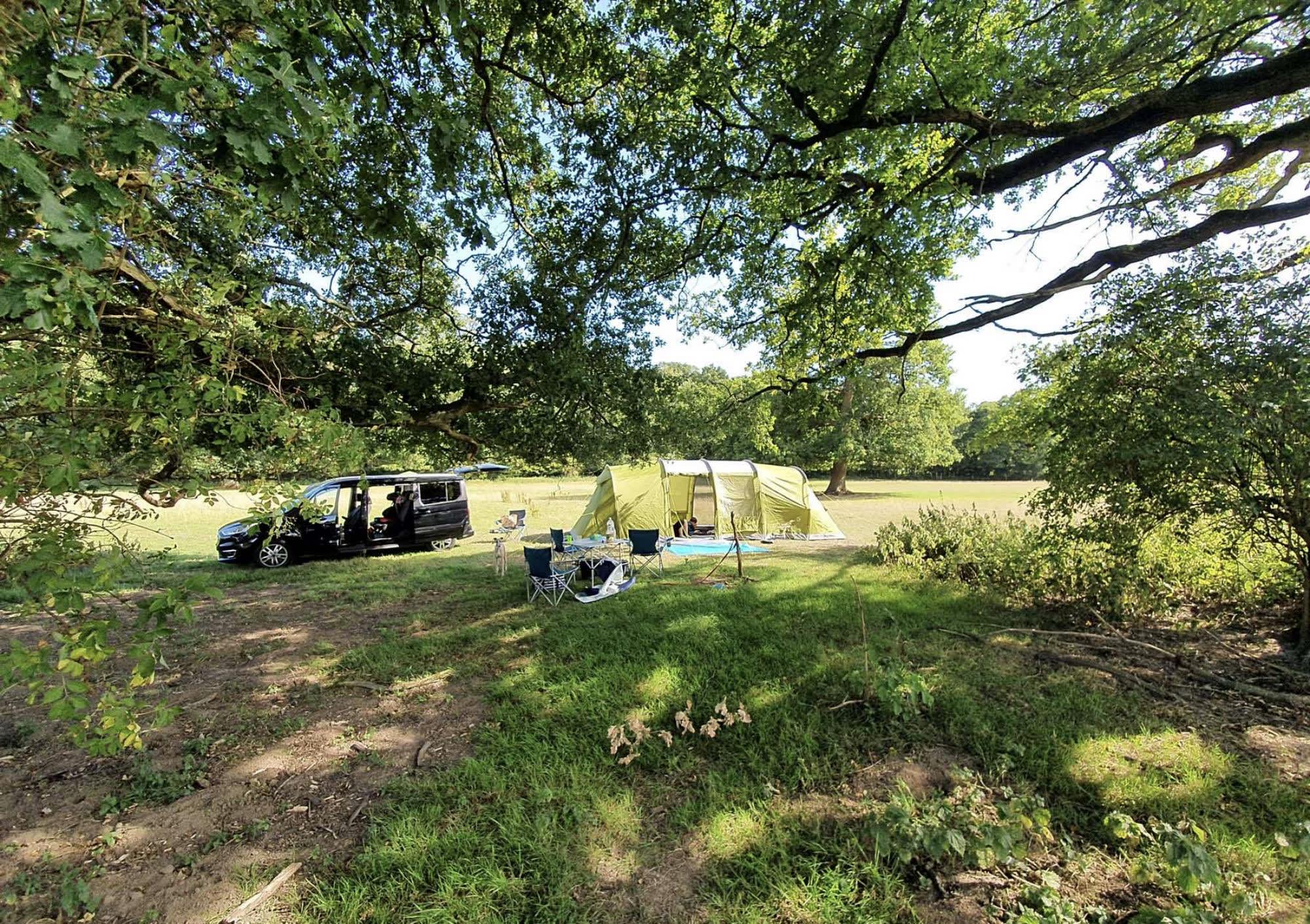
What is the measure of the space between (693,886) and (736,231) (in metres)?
6.16

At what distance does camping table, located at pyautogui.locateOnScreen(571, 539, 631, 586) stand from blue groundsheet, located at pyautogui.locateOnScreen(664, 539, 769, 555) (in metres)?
1.41

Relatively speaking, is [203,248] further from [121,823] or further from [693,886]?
[693,886]

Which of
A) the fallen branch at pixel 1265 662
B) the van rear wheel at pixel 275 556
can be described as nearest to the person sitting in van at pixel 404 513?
the van rear wheel at pixel 275 556

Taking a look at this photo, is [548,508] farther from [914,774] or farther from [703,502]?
[914,774]

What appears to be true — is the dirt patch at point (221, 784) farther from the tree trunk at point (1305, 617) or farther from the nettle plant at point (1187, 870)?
the tree trunk at point (1305, 617)

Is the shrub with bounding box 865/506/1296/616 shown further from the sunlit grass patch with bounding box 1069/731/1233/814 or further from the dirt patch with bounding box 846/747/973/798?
the dirt patch with bounding box 846/747/973/798

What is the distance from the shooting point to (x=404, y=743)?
3.41 metres

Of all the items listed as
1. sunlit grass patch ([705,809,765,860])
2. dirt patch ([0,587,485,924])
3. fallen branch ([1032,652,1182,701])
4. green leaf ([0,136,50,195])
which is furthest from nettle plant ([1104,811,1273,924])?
green leaf ([0,136,50,195])

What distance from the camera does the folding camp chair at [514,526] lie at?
1226cm

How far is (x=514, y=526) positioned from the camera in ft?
40.1

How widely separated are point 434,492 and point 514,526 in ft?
6.92

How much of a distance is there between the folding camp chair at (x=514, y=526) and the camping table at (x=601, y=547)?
3.53 meters

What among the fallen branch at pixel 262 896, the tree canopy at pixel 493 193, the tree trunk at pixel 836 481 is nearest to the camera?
the tree canopy at pixel 493 193

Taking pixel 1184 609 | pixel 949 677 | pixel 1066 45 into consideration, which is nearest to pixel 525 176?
pixel 1066 45
